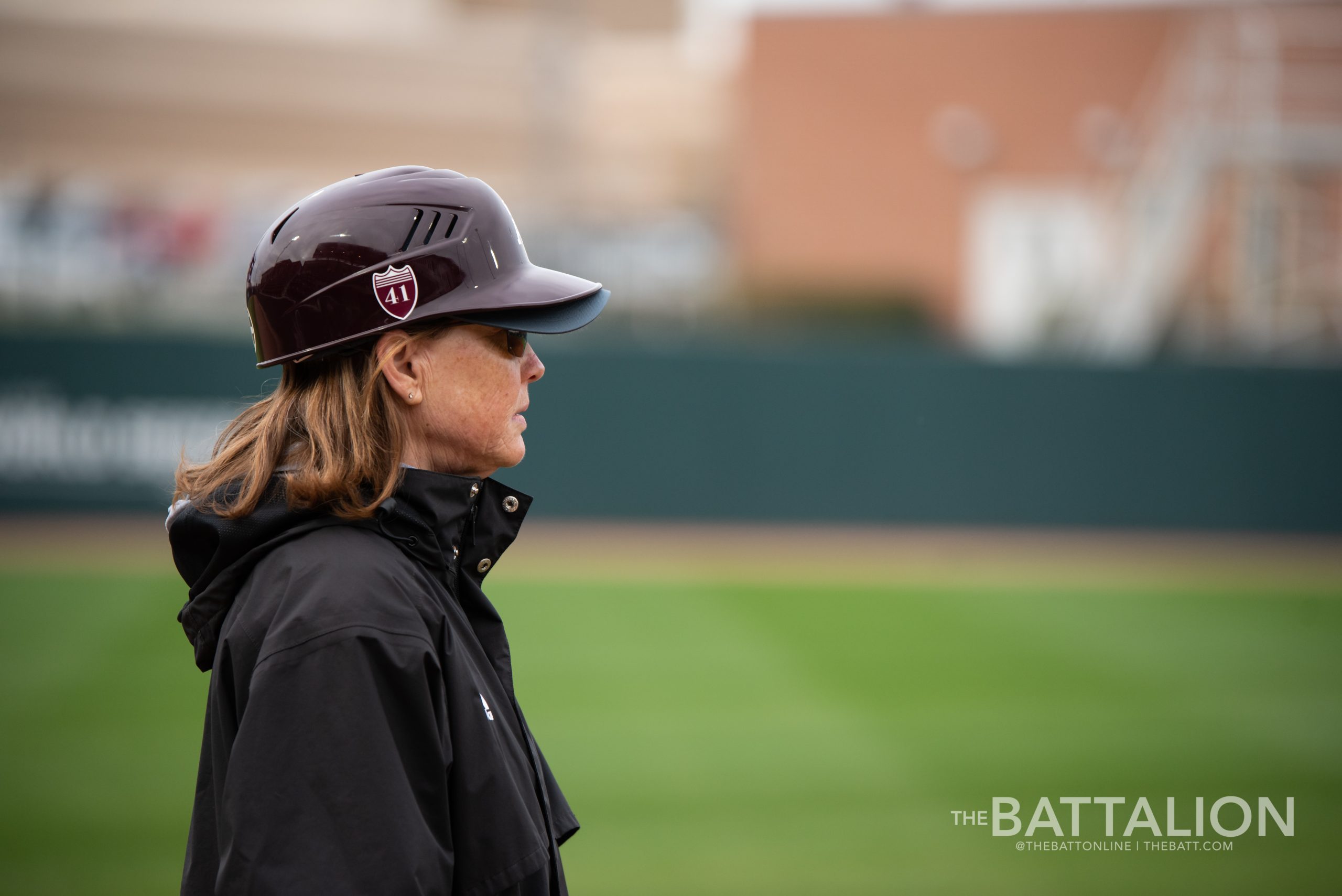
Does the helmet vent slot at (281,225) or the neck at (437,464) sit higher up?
the helmet vent slot at (281,225)

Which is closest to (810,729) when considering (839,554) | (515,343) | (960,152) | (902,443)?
(515,343)

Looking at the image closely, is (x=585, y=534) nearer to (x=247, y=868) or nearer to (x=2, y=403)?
(x=2, y=403)

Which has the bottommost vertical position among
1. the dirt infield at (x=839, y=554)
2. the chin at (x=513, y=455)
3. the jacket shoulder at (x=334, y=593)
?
the dirt infield at (x=839, y=554)

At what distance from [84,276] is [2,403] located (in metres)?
5.41

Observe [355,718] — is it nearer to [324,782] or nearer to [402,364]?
[324,782]

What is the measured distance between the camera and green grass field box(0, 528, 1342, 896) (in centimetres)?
498

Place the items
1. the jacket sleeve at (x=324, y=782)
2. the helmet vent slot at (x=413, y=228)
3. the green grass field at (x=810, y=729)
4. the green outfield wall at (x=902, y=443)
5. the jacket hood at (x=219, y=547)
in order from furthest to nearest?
the green outfield wall at (x=902, y=443)
the green grass field at (x=810, y=729)
the helmet vent slot at (x=413, y=228)
the jacket hood at (x=219, y=547)
the jacket sleeve at (x=324, y=782)

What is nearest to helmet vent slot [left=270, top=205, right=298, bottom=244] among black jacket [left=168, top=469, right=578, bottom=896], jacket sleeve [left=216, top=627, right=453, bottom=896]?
black jacket [left=168, top=469, right=578, bottom=896]

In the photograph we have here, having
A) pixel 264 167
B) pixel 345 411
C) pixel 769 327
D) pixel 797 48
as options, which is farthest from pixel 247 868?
pixel 264 167

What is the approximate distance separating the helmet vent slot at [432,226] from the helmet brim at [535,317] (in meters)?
0.12

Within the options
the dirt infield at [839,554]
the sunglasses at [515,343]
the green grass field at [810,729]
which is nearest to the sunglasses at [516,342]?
the sunglasses at [515,343]

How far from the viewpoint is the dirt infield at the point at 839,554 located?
1170 cm

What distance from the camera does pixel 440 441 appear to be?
6.20 feet

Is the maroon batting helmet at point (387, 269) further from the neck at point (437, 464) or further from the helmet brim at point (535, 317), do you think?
the neck at point (437, 464)
